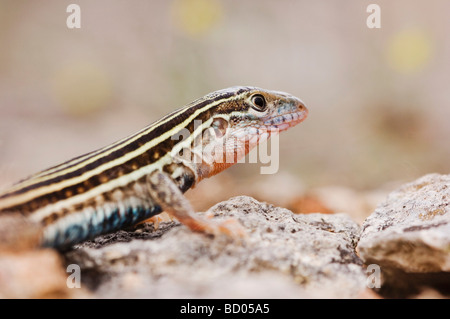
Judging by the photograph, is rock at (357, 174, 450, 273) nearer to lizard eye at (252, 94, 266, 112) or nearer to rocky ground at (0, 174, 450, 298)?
rocky ground at (0, 174, 450, 298)

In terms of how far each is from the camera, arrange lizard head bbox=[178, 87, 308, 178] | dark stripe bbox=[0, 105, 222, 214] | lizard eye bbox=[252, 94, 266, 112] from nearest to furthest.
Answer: dark stripe bbox=[0, 105, 222, 214]
lizard head bbox=[178, 87, 308, 178]
lizard eye bbox=[252, 94, 266, 112]

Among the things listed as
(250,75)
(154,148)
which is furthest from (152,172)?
(250,75)

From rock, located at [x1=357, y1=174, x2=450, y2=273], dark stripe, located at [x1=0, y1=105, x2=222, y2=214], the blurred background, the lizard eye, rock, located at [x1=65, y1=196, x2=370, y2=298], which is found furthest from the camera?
the blurred background

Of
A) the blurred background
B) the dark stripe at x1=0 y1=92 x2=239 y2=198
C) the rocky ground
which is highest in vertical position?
the blurred background

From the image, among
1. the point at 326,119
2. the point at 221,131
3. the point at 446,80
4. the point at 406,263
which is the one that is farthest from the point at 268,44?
the point at 406,263

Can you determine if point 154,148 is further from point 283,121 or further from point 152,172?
point 283,121

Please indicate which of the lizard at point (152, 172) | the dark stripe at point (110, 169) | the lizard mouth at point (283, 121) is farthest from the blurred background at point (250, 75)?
the dark stripe at point (110, 169)

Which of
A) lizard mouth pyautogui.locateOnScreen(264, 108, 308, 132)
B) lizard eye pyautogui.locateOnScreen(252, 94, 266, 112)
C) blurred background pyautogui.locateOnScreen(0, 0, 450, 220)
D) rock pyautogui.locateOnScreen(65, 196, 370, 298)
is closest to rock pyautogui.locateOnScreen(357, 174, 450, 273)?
rock pyautogui.locateOnScreen(65, 196, 370, 298)

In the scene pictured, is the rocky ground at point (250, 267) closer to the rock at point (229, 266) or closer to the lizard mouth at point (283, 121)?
the rock at point (229, 266)
